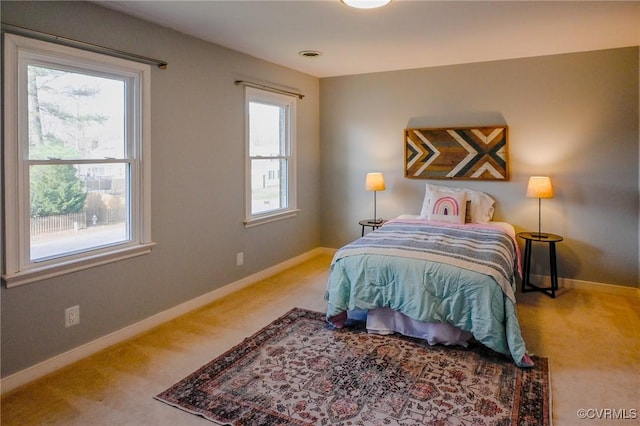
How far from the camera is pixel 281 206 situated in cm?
504

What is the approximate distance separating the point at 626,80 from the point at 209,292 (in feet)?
14.3

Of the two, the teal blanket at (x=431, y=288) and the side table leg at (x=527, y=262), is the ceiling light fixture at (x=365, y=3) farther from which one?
the side table leg at (x=527, y=262)

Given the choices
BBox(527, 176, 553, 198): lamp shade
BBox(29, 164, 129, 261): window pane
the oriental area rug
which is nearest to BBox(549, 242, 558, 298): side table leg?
BBox(527, 176, 553, 198): lamp shade

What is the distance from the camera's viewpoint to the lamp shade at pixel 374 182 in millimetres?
4930

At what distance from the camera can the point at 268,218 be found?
464 cm

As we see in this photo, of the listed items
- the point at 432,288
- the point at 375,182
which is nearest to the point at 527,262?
the point at 375,182

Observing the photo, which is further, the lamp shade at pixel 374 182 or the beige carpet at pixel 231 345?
the lamp shade at pixel 374 182

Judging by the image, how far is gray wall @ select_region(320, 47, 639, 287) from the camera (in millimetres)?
4016

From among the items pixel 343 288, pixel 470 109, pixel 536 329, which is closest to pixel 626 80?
pixel 470 109

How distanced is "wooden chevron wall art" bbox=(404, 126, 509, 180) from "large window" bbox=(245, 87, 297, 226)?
1415 millimetres

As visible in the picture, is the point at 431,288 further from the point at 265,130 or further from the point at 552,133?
the point at 265,130

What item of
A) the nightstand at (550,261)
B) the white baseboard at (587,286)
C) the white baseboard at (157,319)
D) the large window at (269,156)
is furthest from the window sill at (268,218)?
the white baseboard at (587,286)

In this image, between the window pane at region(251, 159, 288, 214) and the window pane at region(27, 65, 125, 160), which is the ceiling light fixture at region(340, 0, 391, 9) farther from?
the window pane at region(251, 159, 288, 214)

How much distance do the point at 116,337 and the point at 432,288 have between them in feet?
7.40
